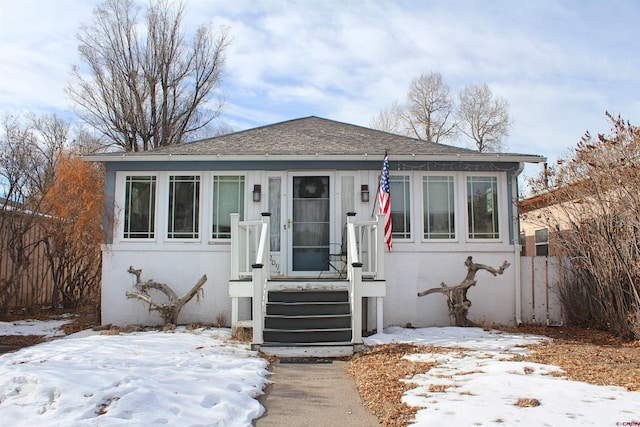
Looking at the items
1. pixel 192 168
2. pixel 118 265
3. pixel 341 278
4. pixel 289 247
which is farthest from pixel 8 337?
pixel 341 278

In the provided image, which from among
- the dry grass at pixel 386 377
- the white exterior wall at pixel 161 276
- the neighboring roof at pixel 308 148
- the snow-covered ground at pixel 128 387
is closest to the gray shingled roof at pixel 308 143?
the neighboring roof at pixel 308 148

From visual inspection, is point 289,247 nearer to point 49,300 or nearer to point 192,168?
point 192,168

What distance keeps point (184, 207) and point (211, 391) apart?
5675 millimetres

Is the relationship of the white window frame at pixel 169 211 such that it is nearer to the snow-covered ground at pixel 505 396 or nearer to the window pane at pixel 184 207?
the window pane at pixel 184 207

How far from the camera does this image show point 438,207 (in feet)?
33.2

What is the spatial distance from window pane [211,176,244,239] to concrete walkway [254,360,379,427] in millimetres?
3878

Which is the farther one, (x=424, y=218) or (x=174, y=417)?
(x=424, y=218)

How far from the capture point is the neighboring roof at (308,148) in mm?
9797

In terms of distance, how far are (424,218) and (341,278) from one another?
2.15 metres

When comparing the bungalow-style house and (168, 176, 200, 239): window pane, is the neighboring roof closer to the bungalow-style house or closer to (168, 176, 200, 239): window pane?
the bungalow-style house

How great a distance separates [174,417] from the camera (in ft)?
13.8

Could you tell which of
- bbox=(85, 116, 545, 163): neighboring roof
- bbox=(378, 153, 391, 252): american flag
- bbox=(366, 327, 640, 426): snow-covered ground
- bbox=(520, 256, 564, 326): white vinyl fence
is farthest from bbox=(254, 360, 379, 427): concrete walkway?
bbox=(520, 256, 564, 326): white vinyl fence

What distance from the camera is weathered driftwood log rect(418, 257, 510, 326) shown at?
30.6ft

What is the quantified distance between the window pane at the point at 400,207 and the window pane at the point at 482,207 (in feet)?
3.90
